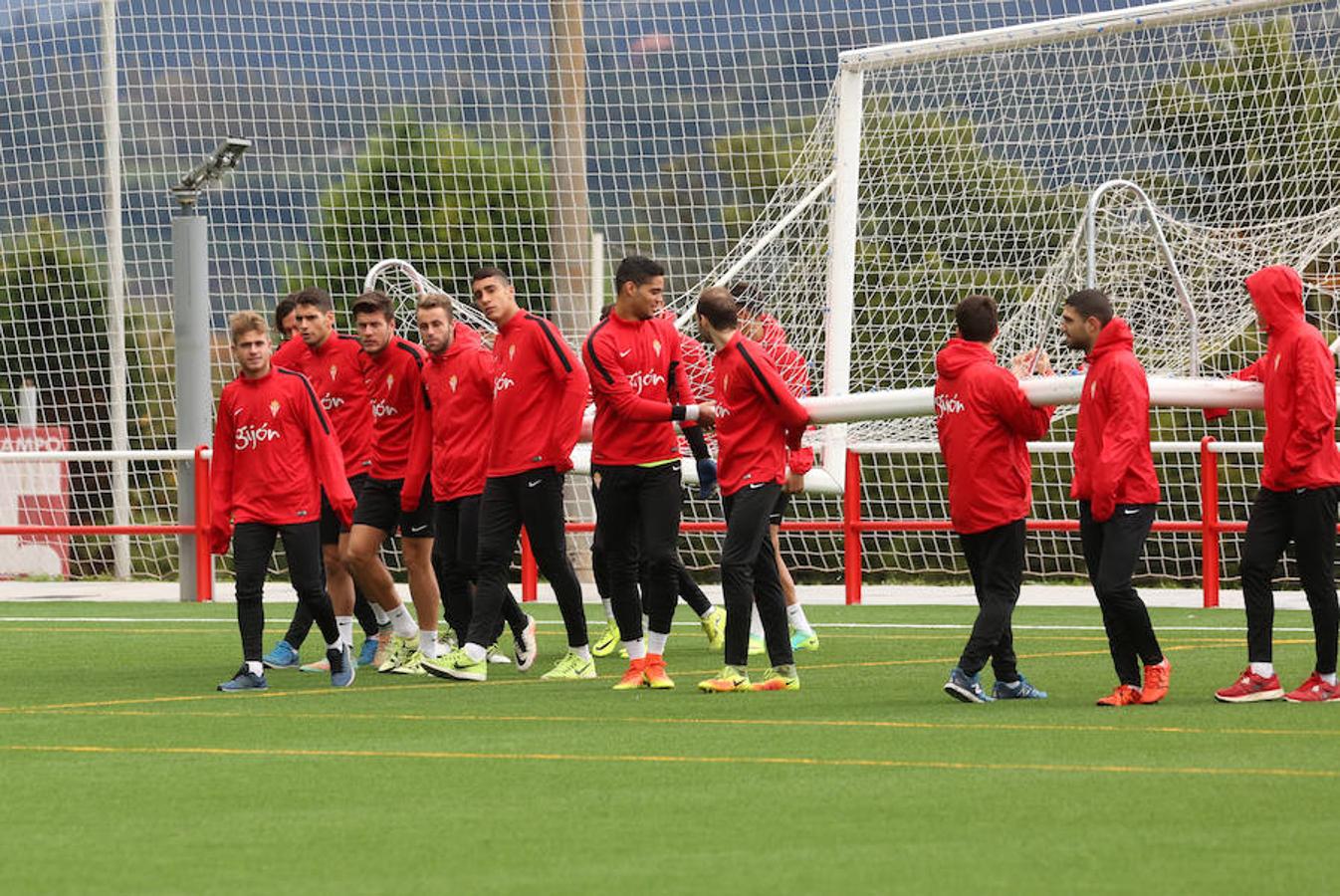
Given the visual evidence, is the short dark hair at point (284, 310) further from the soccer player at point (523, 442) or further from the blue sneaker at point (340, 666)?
the blue sneaker at point (340, 666)

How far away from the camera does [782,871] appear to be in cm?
566

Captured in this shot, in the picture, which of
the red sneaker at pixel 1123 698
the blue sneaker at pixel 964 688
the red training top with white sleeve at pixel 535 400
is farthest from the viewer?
the red training top with white sleeve at pixel 535 400

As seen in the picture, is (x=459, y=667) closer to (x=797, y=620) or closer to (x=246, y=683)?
(x=246, y=683)

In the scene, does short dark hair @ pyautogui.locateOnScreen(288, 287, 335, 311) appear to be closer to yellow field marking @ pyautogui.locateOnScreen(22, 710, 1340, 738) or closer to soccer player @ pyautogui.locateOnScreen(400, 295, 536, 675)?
soccer player @ pyautogui.locateOnScreen(400, 295, 536, 675)

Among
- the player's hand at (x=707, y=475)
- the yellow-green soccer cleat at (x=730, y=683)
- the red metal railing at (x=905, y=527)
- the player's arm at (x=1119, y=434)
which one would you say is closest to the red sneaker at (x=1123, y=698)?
the player's arm at (x=1119, y=434)

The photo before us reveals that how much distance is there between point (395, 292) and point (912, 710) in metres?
11.0

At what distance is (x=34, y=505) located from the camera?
90.1 feet

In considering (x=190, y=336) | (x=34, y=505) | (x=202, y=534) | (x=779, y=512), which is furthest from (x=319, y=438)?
(x=34, y=505)

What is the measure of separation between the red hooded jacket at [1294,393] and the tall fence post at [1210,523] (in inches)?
279

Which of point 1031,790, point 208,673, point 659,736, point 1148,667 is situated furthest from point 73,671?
point 1031,790

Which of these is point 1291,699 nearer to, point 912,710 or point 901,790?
point 912,710

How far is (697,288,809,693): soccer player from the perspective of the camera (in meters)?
10.1

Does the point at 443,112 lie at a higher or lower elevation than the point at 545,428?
higher

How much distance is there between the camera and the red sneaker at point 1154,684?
31.6ft
